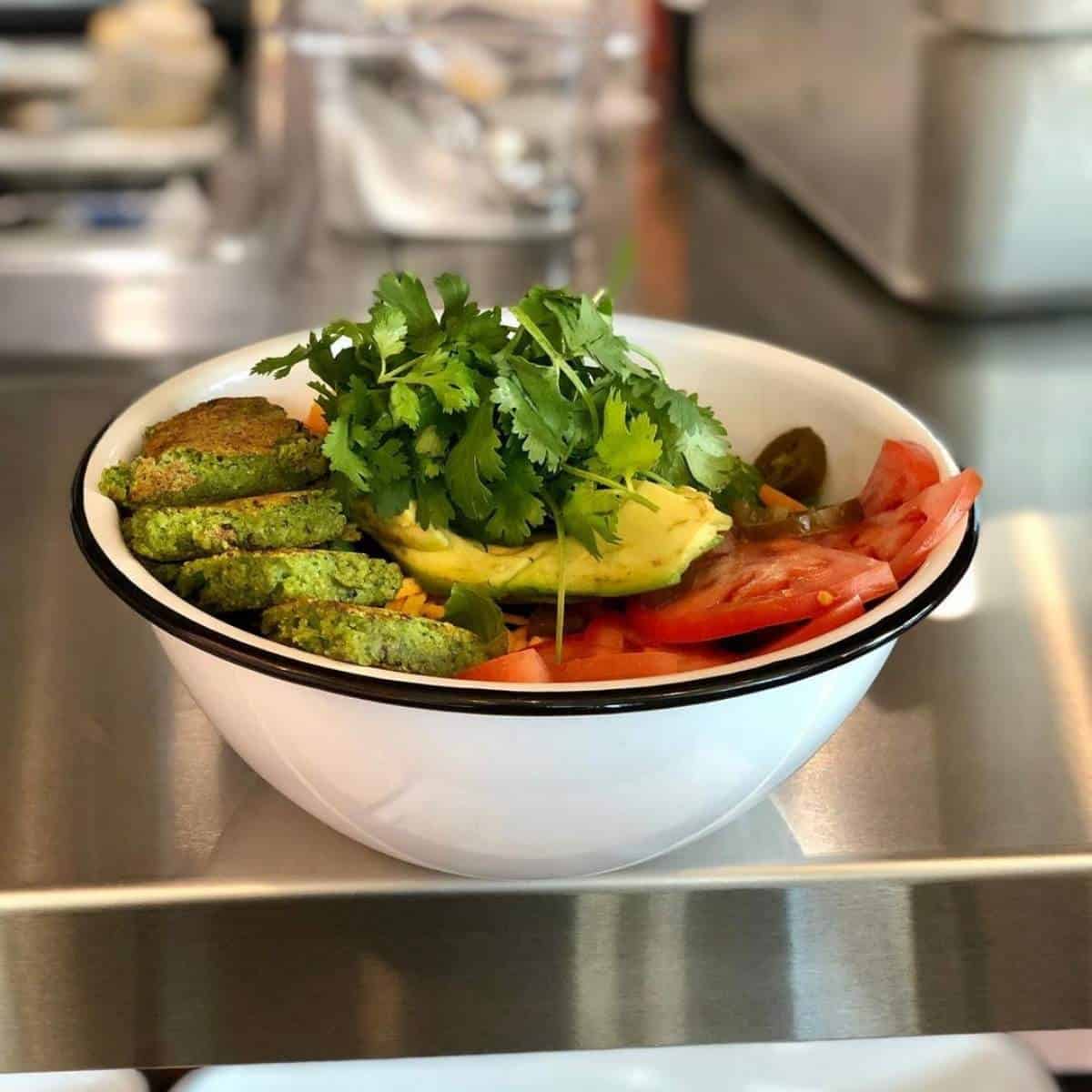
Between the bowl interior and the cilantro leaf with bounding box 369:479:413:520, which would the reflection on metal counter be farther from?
the cilantro leaf with bounding box 369:479:413:520

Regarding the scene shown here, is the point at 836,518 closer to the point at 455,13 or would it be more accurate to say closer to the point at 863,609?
the point at 863,609

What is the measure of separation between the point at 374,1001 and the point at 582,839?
13 cm

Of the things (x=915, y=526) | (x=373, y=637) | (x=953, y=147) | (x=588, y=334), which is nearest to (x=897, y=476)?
(x=915, y=526)

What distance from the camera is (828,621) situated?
0.57 metres

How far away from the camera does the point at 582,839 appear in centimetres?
55

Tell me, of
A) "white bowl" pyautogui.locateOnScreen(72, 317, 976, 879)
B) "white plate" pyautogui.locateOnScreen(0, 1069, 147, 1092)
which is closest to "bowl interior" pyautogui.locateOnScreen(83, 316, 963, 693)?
"white bowl" pyautogui.locateOnScreen(72, 317, 976, 879)

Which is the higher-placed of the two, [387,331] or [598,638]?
[387,331]

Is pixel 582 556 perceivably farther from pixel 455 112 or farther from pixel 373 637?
pixel 455 112

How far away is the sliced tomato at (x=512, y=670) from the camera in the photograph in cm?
54

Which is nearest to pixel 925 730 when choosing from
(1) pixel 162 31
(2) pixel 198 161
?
(2) pixel 198 161

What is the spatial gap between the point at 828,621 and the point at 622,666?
8 cm

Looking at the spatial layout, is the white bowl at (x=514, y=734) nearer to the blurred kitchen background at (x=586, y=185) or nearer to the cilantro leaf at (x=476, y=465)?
the cilantro leaf at (x=476, y=465)

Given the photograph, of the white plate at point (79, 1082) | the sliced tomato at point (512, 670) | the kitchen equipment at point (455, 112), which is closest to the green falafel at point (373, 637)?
the sliced tomato at point (512, 670)

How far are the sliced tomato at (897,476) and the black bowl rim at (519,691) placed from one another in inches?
4.6
